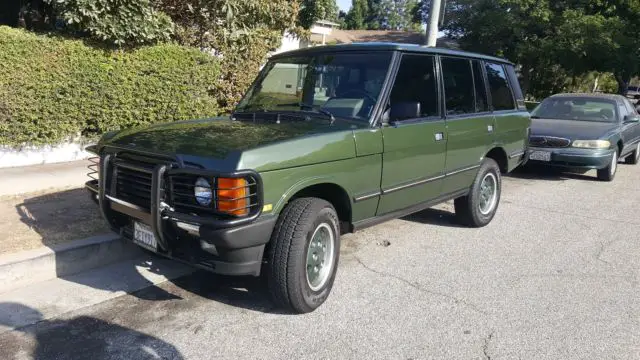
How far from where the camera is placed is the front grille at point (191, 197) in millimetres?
3271

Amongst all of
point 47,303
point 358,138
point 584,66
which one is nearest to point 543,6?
point 584,66

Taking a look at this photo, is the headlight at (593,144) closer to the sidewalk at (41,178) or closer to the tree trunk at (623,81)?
the sidewalk at (41,178)

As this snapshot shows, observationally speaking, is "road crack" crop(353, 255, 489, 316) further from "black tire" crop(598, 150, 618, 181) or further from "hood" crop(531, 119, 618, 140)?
"black tire" crop(598, 150, 618, 181)

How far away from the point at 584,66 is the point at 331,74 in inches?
923

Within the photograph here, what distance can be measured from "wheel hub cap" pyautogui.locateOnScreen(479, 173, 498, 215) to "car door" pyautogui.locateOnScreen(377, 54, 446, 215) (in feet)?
3.95

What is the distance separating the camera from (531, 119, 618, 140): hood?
30.5 ft

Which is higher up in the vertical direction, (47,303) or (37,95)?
(37,95)

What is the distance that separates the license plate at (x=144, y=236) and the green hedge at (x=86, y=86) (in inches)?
169

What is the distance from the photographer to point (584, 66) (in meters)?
24.2

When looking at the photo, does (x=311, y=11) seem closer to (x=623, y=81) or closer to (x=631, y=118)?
(x=631, y=118)

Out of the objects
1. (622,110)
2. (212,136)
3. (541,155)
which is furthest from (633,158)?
(212,136)

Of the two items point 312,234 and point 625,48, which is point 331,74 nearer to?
point 312,234

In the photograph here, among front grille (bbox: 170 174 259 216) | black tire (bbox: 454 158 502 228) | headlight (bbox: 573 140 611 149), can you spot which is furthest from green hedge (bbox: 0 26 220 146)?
headlight (bbox: 573 140 611 149)

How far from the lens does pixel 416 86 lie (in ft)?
Answer: 15.7
